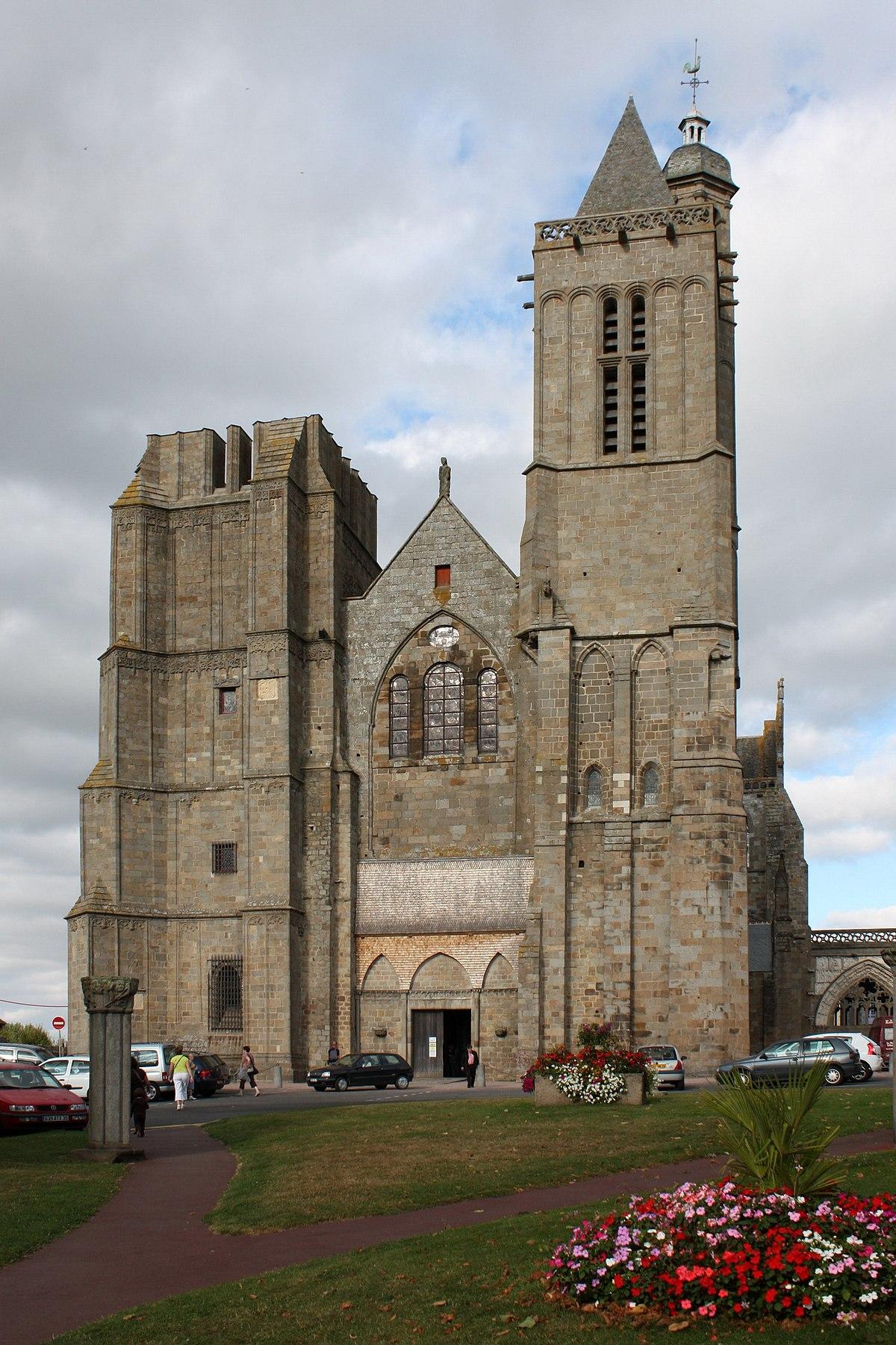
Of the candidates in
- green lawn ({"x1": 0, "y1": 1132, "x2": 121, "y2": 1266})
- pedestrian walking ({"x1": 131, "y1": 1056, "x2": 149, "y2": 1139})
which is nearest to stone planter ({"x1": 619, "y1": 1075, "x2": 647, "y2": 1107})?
pedestrian walking ({"x1": 131, "y1": 1056, "x2": 149, "y2": 1139})

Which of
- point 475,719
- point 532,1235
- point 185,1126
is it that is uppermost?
point 475,719

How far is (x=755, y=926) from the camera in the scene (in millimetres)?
65438

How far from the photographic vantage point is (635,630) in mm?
44688

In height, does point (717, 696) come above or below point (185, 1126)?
above

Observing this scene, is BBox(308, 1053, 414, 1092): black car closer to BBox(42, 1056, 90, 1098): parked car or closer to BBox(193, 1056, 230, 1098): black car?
BBox(193, 1056, 230, 1098): black car

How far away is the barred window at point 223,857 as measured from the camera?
47.3m

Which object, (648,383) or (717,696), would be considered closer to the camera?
(717,696)

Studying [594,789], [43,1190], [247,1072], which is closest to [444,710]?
[594,789]

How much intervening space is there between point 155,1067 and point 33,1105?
485 inches

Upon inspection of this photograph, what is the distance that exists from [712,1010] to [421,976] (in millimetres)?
9025

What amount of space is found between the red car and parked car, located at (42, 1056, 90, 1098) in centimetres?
800

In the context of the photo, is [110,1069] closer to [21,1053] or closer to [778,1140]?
[778,1140]

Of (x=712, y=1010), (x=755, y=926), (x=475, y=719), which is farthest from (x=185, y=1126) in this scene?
(x=755, y=926)

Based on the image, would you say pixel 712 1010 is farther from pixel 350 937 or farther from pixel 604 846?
pixel 350 937
